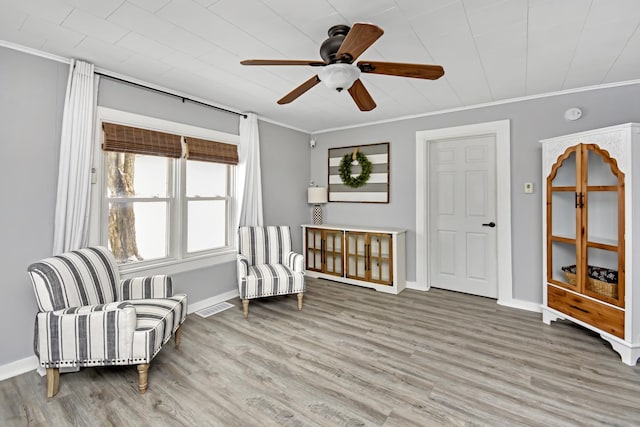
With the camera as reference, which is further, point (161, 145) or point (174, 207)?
point (174, 207)

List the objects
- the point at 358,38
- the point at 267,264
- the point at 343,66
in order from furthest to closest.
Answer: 1. the point at 267,264
2. the point at 343,66
3. the point at 358,38

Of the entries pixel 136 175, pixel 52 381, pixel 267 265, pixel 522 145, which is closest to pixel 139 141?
pixel 136 175

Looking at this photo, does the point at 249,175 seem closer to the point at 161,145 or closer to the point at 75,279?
the point at 161,145

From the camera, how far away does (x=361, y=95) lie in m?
2.23

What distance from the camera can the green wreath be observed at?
455 centimetres

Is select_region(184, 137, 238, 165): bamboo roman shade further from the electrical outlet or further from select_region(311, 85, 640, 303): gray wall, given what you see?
the electrical outlet

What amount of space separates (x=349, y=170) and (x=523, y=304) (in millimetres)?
2859

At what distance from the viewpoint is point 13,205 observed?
2.21 metres

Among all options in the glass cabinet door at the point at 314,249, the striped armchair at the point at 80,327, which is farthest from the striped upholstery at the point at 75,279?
the glass cabinet door at the point at 314,249

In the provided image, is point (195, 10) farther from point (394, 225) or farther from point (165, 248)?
point (394, 225)

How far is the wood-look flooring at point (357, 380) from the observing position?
5.83 ft

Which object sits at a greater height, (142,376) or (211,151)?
(211,151)

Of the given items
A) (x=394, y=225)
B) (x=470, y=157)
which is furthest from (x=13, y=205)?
(x=470, y=157)

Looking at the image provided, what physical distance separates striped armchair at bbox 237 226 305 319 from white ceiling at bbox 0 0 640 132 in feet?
5.68
